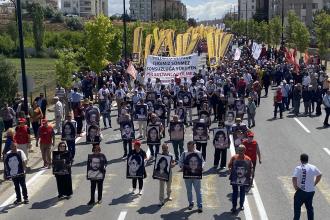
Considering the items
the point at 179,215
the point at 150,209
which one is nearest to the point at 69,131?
the point at 150,209

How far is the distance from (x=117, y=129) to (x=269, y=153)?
764cm

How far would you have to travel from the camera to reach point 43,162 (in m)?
19.0

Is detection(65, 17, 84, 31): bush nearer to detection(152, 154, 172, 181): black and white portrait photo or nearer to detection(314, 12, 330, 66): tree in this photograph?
detection(314, 12, 330, 66): tree

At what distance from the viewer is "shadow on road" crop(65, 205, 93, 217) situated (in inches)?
529

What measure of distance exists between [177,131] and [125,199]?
3890mm

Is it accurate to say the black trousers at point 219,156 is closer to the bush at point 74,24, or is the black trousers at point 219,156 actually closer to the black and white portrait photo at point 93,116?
the black and white portrait photo at point 93,116

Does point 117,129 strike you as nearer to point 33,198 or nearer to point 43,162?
point 43,162

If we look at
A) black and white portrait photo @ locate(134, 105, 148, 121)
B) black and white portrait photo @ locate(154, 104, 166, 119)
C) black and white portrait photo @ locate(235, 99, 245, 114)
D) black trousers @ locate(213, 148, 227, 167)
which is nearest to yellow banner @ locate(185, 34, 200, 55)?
black and white portrait photo @ locate(235, 99, 245, 114)

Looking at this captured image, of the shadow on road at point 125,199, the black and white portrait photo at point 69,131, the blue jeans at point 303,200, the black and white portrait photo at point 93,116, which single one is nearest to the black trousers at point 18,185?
the shadow on road at point 125,199

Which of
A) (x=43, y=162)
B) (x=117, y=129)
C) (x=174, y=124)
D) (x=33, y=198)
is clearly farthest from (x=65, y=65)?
(x=33, y=198)

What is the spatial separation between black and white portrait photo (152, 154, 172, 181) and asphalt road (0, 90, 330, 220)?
2.07 feet

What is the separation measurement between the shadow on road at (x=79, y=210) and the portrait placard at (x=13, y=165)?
1566 millimetres

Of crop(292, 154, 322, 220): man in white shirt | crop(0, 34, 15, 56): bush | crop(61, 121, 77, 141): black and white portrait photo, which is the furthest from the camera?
crop(0, 34, 15, 56): bush

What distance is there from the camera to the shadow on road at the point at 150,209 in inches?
527
